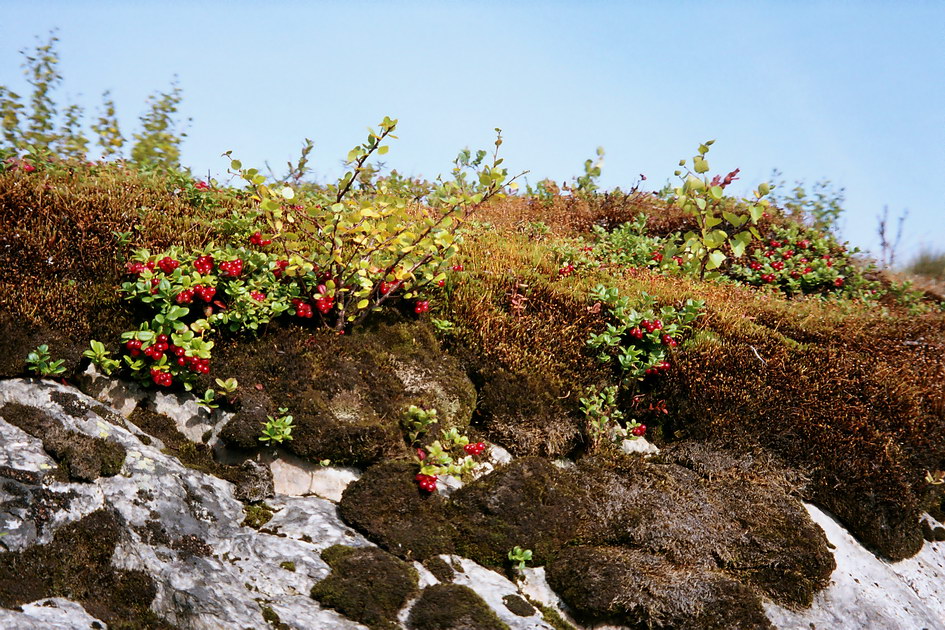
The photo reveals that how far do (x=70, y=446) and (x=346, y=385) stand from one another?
2.12 metres

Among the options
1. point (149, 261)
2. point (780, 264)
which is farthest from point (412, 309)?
point (780, 264)

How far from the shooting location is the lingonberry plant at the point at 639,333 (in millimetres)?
6785

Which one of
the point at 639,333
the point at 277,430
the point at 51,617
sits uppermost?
the point at 639,333

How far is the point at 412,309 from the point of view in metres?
6.73

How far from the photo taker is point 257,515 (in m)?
4.78

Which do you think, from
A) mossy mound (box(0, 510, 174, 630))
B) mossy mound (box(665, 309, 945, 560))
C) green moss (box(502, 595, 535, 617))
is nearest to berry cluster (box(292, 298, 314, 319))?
mossy mound (box(0, 510, 174, 630))

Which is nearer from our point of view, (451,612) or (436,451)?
(451,612)

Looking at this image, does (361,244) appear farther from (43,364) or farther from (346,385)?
(43,364)

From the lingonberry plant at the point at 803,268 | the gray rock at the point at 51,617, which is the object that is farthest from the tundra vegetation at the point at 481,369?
the lingonberry plant at the point at 803,268

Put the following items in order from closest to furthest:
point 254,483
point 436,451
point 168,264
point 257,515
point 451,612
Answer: point 451,612 → point 257,515 → point 254,483 → point 436,451 → point 168,264

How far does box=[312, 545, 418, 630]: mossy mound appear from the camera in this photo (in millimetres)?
4258

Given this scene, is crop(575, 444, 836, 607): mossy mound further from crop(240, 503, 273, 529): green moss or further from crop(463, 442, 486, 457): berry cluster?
crop(240, 503, 273, 529): green moss

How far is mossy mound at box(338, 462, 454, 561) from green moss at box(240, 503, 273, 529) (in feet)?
1.76

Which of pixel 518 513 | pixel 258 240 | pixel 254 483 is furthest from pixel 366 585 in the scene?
pixel 258 240
